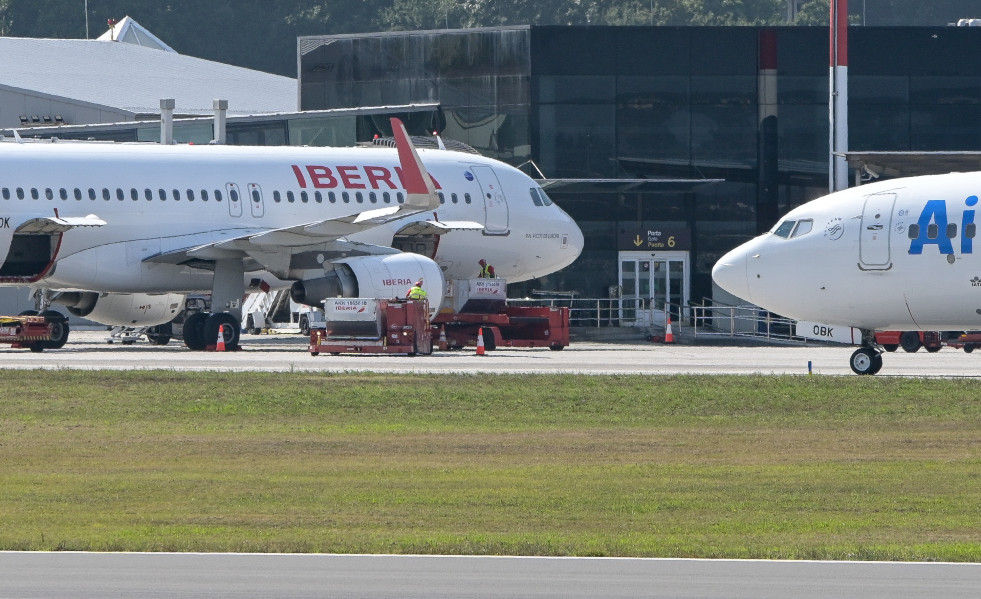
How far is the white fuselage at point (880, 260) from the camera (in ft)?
85.9

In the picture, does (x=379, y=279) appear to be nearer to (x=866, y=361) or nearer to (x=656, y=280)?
(x=866, y=361)

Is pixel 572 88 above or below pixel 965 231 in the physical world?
above

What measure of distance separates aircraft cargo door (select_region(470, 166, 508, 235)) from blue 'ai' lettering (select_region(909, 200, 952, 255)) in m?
15.3

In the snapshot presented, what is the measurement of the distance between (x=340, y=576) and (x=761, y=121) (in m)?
43.2

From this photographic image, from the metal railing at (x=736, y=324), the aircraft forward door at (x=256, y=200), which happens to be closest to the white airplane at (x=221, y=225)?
the aircraft forward door at (x=256, y=200)

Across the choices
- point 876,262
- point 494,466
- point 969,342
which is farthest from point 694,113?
point 494,466

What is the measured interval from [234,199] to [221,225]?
69 centimetres

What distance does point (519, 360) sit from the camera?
3209 centimetres

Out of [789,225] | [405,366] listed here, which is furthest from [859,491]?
[405,366]

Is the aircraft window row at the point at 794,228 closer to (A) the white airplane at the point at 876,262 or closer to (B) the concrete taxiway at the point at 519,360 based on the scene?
(A) the white airplane at the point at 876,262

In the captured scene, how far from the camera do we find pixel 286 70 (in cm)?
11569

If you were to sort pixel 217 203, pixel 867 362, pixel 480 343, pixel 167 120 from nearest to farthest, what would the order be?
pixel 867 362
pixel 480 343
pixel 217 203
pixel 167 120

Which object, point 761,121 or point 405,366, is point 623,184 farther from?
point 405,366

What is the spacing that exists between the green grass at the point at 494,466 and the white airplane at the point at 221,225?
9.02m
